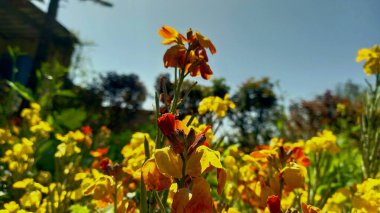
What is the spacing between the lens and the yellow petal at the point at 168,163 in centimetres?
59

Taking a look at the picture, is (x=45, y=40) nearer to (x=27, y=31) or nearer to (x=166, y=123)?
(x=27, y=31)

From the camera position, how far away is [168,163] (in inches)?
23.6

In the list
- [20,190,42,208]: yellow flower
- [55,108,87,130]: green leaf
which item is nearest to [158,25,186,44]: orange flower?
[20,190,42,208]: yellow flower

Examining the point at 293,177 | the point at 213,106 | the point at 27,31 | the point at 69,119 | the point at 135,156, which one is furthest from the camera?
the point at 27,31

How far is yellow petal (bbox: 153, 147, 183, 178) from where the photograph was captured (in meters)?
0.59

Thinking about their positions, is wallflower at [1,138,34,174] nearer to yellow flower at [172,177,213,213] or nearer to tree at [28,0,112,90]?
yellow flower at [172,177,213,213]

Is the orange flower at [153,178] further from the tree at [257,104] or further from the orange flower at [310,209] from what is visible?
the tree at [257,104]

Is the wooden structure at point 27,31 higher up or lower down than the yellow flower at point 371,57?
higher up

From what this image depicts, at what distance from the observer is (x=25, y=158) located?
1.96 m

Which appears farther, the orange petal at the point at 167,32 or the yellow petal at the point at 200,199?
the orange petal at the point at 167,32

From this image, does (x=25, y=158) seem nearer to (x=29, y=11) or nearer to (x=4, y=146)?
(x=4, y=146)

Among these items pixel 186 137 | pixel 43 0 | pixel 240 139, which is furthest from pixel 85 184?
pixel 43 0

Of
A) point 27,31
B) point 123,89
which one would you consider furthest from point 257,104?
point 27,31

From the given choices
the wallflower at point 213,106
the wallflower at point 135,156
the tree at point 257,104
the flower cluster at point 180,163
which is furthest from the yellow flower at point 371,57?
the tree at point 257,104
